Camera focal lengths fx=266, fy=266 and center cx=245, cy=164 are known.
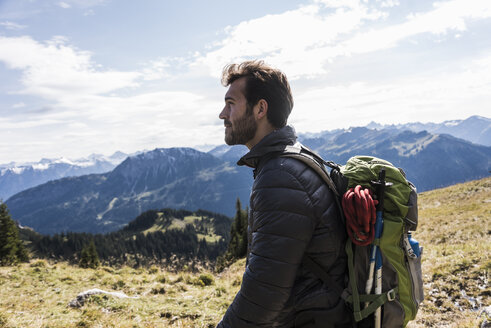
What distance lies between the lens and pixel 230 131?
147 inches

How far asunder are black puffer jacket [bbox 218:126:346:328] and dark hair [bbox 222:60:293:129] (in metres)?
0.82

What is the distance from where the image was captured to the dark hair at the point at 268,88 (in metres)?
3.51

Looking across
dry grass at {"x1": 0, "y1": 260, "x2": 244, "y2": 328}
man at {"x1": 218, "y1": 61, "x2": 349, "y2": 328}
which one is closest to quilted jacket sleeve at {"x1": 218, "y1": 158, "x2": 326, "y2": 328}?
A: man at {"x1": 218, "y1": 61, "x2": 349, "y2": 328}

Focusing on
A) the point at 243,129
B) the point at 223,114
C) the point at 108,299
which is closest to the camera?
the point at 243,129

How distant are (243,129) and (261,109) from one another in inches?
14.3

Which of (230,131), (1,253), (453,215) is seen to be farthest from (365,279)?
(1,253)

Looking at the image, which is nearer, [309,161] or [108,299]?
[309,161]

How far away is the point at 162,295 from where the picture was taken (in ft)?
29.4

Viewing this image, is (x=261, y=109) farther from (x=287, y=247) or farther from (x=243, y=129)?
(x=287, y=247)

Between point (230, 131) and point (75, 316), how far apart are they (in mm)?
6712

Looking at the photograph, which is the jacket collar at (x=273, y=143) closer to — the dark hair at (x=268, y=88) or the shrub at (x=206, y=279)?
the dark hair at (x=268, y=88)

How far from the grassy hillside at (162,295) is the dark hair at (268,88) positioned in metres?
5.66

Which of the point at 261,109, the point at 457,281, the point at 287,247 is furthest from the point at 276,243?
the point at 457,281

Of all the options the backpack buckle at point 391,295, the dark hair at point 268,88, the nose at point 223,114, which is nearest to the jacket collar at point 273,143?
the dark hair at point 268,88
